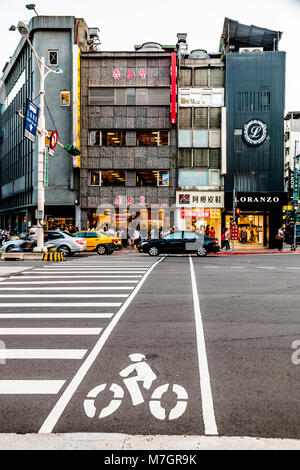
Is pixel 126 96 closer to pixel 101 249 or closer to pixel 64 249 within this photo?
pixel 101 249

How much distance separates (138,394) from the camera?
14.9 ft

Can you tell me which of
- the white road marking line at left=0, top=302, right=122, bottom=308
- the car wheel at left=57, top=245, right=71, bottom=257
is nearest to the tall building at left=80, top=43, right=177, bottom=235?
the car wheel at left=57, top=245, right=71, bottom=257

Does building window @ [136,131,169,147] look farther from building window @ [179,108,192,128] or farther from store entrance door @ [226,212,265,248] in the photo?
store entrance door @ [226,212,265,248]

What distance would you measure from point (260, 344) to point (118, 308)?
3.68 metres

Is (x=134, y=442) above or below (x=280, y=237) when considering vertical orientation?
below

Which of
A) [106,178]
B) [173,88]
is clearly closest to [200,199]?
[106,178]

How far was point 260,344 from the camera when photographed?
6395 millimetres

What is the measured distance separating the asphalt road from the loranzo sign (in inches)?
1055

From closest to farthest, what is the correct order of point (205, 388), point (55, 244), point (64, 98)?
point (205, 388), point (55, 244), point (64, 98)

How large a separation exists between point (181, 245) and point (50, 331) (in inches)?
741

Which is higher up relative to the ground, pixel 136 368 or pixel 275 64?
pixel 275 64

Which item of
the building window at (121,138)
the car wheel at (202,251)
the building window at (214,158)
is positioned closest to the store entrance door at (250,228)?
the building window at (214,158)
